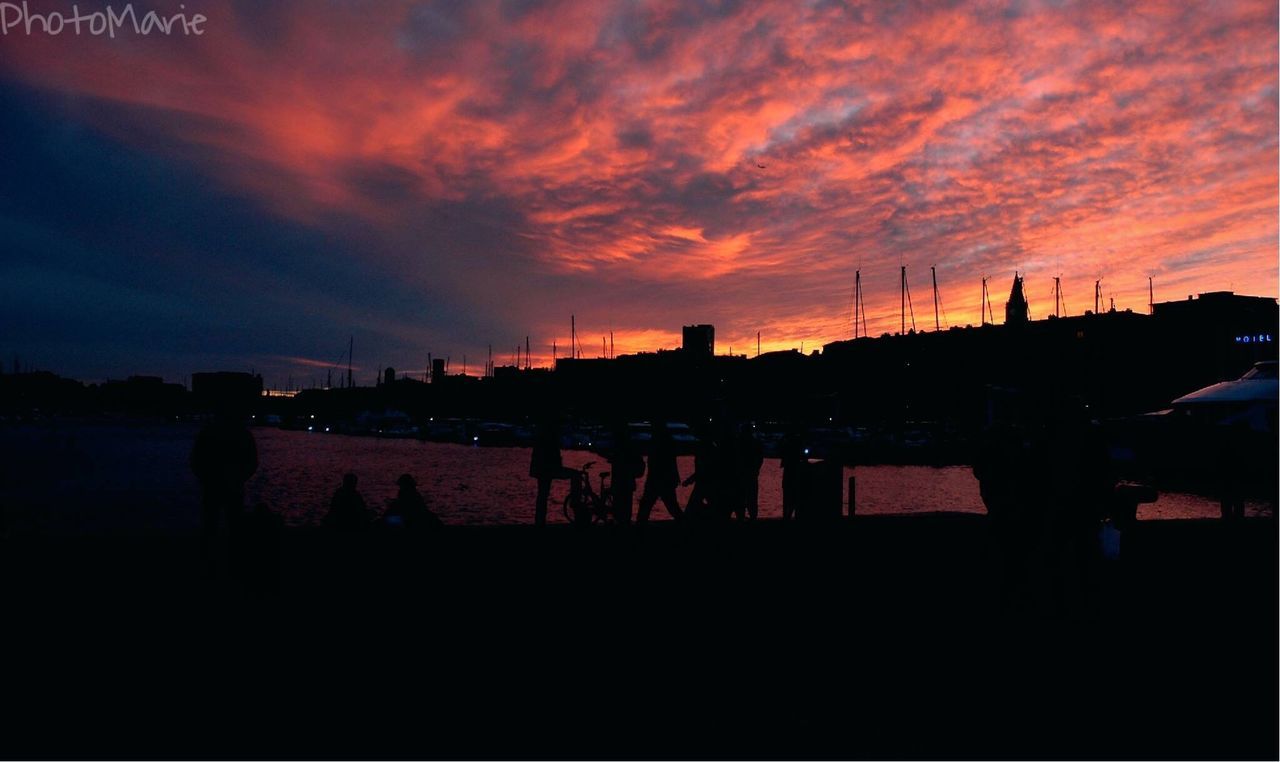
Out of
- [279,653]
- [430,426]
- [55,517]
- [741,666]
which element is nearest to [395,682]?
[279,653]

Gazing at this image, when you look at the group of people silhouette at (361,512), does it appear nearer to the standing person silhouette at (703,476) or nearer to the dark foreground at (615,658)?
the dark foreground at (615,658)

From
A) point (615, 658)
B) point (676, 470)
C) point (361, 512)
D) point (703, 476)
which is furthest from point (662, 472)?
point (615, 658)

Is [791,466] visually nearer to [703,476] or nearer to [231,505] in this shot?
[703,476]

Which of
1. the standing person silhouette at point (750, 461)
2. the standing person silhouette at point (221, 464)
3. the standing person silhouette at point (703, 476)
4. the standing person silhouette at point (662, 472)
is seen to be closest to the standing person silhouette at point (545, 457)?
the standing person silhouette at point (662, 472)

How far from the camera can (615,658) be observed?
610cm

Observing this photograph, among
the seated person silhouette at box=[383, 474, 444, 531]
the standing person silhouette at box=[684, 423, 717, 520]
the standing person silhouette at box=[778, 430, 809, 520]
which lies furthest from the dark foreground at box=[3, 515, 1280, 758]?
the standing person silhouette at box=[778, 430, 809, 520]

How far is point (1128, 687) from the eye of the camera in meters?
5.67

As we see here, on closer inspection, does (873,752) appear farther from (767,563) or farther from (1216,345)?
(1216,345)

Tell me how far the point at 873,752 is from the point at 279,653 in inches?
175

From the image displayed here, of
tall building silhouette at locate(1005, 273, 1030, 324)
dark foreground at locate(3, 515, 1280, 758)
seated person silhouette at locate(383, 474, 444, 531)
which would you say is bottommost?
dark foreground at locate(3, 515, 1280, 758)

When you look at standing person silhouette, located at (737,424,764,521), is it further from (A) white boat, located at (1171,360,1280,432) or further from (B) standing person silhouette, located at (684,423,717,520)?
(A) white boat, located at (1171,360,1280,432)

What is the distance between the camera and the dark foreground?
15.3 feet

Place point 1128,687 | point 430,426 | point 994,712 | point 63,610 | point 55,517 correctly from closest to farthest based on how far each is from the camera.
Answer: point 994,712 < point 1128,687 < point 63,610 < point 55,517 < point 430,426

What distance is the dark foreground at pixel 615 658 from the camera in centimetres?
465
